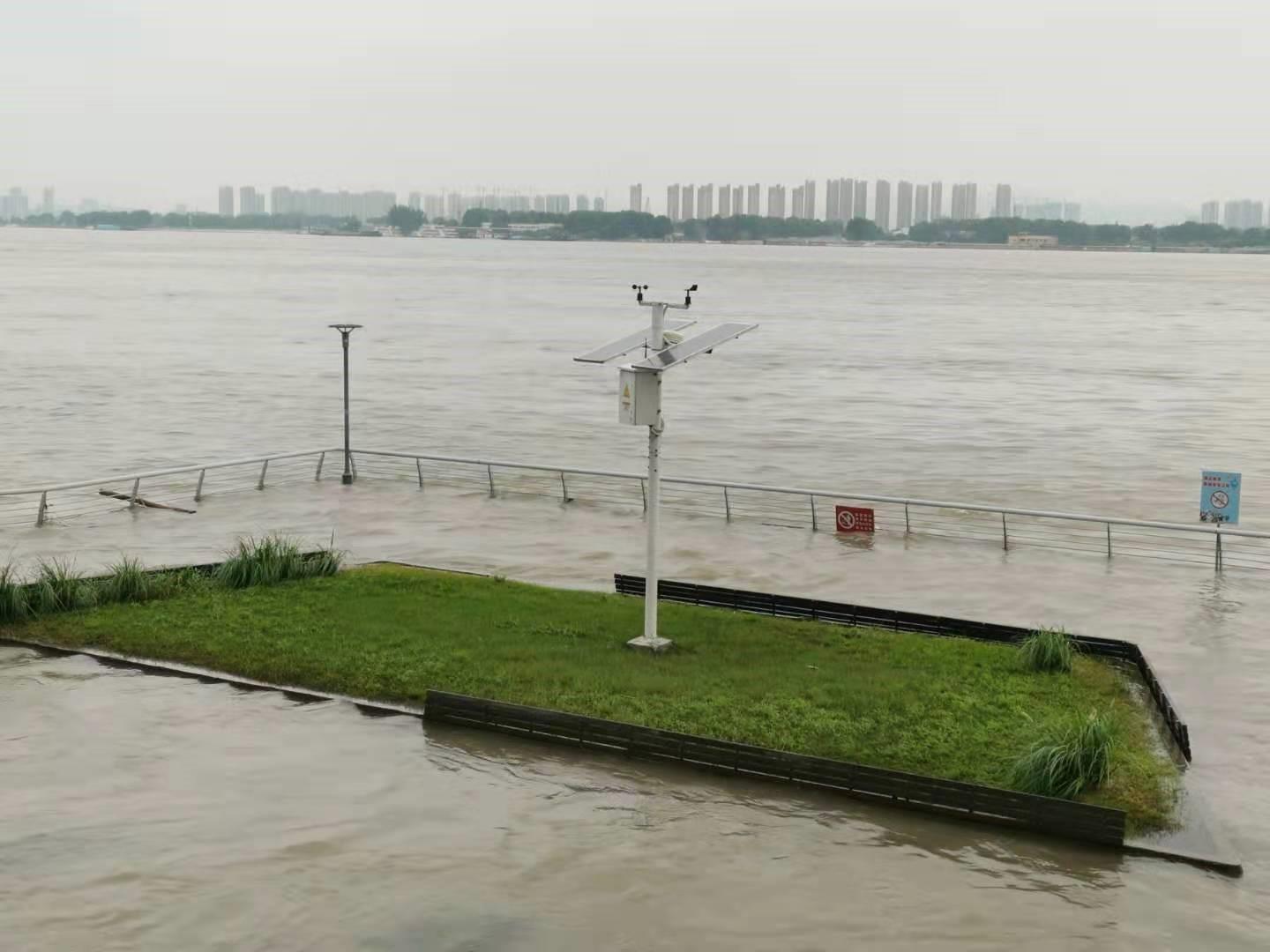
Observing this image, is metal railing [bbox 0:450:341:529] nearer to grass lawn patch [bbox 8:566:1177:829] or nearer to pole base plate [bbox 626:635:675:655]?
grass lawn patch [bbox 8:566:1177:829]

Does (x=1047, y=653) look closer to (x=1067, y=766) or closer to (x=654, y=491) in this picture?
(x=1067, y=766)

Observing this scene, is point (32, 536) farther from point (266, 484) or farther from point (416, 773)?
point (416, 773)

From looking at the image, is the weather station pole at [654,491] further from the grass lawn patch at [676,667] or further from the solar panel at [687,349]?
the grass lawn patch at [676,667]

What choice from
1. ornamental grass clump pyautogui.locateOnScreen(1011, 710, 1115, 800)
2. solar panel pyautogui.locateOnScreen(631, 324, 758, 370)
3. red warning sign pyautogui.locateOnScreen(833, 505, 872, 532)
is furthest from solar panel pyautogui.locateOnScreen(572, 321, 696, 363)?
red warning sign pyautogui.locateOnScreen(833, 505, 872, 532)

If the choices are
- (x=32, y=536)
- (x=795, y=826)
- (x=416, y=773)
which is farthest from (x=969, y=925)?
(x=32, y=536)

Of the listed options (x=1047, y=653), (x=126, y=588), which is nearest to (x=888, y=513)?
(x=1047, y=653)

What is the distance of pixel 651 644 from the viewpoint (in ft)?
55.3

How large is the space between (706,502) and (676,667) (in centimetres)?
1989

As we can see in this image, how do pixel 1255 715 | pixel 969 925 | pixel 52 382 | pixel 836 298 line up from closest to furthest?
pixel 969 925 < pixel 1255 715 < pixel 52 382 < pixel 836 298

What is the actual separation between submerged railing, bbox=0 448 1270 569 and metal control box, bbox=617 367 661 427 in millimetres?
9920

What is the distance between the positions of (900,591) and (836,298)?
146148 mm

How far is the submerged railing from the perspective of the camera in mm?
27094

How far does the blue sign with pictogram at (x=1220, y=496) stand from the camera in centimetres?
2286

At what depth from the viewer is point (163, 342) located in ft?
311
